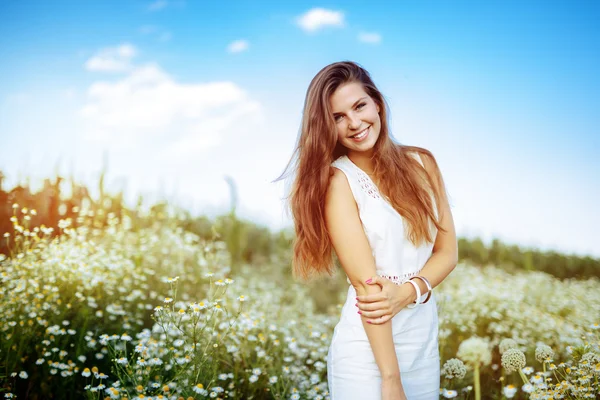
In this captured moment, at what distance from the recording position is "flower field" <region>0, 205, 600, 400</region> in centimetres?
272

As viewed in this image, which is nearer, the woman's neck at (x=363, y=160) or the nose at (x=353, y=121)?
the nose at (x=353, y=121)

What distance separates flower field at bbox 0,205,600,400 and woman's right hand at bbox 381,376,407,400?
0.35 m

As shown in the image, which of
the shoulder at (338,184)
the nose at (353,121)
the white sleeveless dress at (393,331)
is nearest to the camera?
the white sleeveless dress at (393,331)

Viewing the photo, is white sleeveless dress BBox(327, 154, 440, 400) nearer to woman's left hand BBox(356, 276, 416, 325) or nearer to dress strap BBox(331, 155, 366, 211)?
dress strap BBox(331, 155, 366, 211)

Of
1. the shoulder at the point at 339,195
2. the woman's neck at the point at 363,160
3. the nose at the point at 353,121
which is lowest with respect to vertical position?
the shoulder at the point at 339,195

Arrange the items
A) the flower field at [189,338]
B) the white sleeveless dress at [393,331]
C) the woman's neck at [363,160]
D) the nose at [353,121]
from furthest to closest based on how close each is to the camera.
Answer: the flower field at [189,338] < the woman's neck at [363,160] < the nose at [353,121] < the white sleeveless dress at [393,331]

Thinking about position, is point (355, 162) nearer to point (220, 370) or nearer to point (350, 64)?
point (350, 64)

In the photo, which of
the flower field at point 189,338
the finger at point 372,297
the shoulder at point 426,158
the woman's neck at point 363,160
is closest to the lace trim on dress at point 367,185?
the woman's neck at point 363,160

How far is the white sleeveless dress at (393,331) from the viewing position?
2.24m

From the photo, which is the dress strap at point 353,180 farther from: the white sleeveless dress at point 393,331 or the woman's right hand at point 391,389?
the woman's right hand at point 391,389

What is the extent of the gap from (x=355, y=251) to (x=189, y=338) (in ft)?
5.77

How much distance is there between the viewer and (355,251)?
2.22m

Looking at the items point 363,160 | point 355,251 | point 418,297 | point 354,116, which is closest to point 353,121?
point 354,116

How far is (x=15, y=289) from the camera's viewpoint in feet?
12.0
